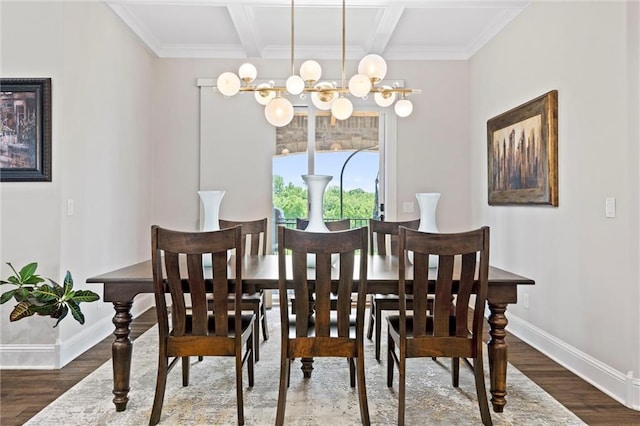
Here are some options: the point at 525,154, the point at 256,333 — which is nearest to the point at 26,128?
the point at 256,333

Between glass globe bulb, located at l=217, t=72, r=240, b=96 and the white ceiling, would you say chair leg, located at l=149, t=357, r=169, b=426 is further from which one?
the white ceiling

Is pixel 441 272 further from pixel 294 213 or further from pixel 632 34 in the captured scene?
pixel 294 213

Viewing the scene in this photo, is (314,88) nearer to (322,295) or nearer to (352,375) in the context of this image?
(322,295)

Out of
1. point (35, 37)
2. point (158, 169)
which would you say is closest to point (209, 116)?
point (158, 169)

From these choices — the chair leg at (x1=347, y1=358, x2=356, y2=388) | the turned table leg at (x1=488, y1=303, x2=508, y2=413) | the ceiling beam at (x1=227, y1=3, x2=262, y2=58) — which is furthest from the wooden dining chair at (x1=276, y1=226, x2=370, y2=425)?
the ceiling beam at (x1=227, y1=3, x2=262, y2=58)

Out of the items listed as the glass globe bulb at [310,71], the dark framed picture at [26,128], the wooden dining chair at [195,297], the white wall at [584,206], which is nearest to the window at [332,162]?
the white wall at [584,206]

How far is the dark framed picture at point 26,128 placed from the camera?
2873mm

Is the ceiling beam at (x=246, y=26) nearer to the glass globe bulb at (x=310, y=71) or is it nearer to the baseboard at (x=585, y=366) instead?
the glass globe bulb at (x=310, y=71)

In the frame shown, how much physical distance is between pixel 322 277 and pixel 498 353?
3.31ft

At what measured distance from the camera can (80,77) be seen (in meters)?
3.16

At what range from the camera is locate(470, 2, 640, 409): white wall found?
2400 millimetres

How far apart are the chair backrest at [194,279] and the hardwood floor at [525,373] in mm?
924

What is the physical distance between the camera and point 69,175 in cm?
301

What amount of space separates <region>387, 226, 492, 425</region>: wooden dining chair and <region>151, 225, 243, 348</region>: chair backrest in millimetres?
812
